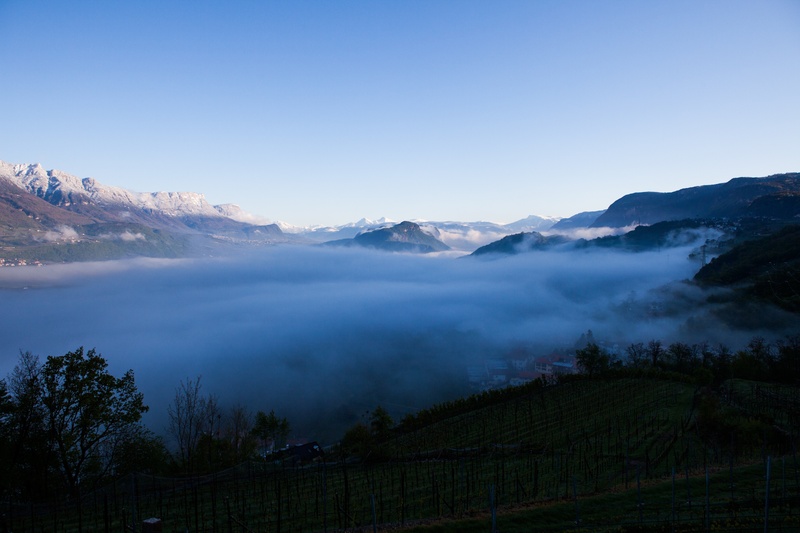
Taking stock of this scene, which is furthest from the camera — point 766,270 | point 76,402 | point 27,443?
point 766,270

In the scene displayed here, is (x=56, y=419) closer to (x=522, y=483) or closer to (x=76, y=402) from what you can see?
(x=76, y=402)

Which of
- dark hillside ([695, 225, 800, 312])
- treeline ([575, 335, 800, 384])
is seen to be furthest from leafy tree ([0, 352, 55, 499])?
dark hillside ([695, 225, 800, 312])

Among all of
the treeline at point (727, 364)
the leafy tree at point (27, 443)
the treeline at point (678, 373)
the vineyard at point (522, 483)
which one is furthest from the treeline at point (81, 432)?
the treeline at point (727, 364)

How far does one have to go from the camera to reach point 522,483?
960 inches

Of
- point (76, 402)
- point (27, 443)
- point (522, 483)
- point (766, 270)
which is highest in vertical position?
point (76, 402)

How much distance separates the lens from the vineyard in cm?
1667

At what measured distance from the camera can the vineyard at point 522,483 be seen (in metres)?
16.7

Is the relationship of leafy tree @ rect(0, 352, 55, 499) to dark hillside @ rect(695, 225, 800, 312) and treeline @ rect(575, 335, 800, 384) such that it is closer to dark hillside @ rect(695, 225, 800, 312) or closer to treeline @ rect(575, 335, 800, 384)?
treeline @ rect(575, 335, 800, 384)

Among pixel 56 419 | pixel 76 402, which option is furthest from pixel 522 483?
pixel 56 419

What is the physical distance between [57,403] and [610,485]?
107 feet

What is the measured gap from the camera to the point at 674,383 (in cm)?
5741

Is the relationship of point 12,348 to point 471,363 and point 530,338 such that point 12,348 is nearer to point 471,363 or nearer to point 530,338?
point 471,363

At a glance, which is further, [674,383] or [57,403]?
[674,383]

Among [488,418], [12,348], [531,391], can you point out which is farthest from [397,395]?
[12,348]
